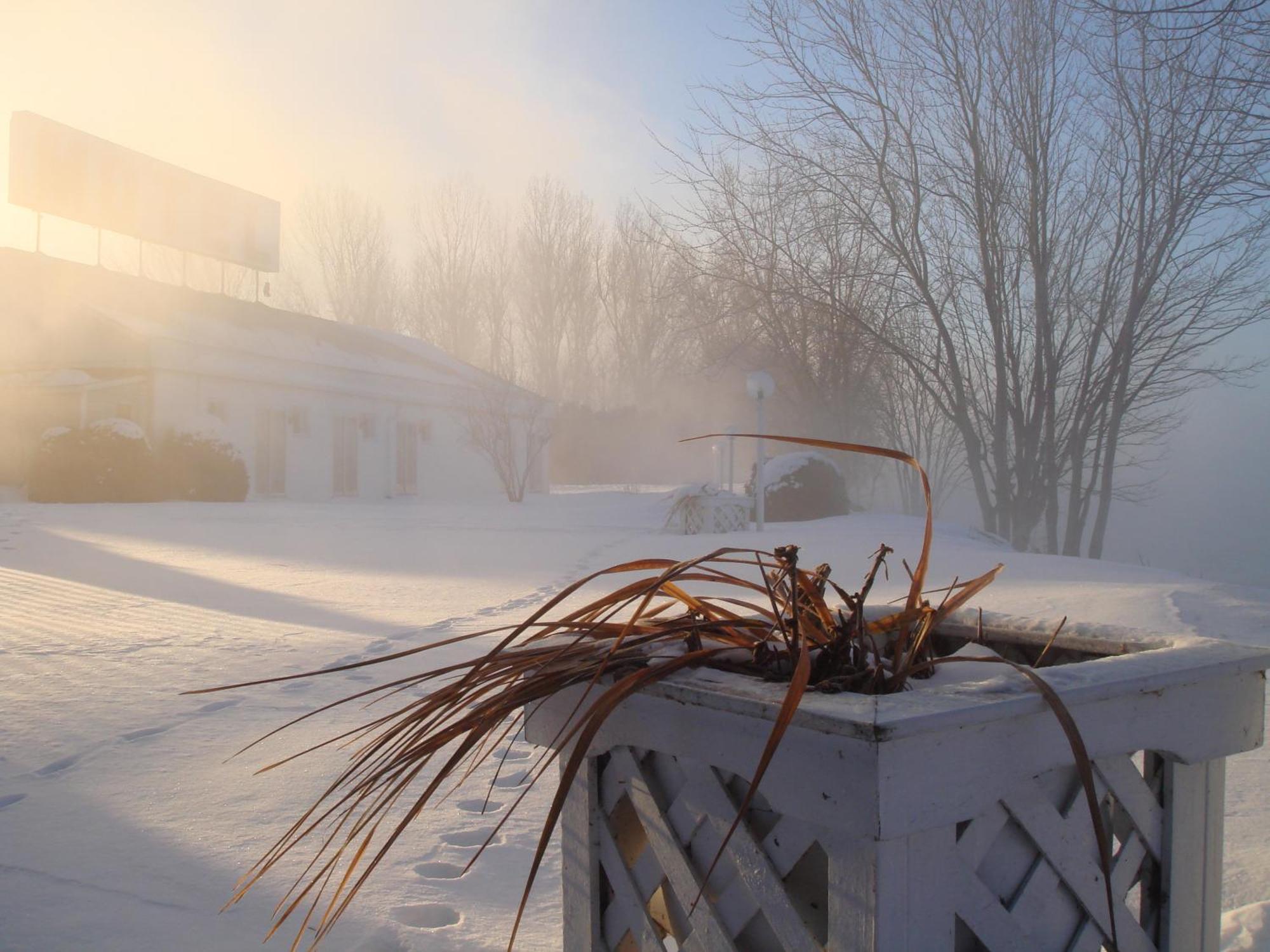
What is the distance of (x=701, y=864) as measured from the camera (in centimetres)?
88

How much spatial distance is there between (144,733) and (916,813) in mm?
2780

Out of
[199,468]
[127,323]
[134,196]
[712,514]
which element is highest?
[134,196]

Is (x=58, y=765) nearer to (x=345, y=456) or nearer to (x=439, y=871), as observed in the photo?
(x=439, y=871)

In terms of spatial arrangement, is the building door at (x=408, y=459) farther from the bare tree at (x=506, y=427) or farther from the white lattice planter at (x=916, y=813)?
the white lattice planter at (x=916, y=813)

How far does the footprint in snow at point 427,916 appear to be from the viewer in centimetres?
166

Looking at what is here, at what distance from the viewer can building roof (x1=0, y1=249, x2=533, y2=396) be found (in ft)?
49.4

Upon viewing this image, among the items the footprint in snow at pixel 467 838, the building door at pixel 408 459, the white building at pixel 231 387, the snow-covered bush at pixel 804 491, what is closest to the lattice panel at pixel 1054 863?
the footprint in snow at pixel 467 838

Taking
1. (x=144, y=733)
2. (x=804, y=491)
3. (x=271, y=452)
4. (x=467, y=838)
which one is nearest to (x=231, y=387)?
(x=271, y=452)

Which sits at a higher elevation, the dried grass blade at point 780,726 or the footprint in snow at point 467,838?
the dried grass blade at point 780,726

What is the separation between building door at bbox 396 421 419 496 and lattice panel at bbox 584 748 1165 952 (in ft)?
63.1

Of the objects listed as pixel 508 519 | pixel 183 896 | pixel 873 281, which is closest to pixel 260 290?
pixel 508 519

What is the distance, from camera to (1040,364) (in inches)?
396

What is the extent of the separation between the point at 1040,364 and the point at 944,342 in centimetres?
110

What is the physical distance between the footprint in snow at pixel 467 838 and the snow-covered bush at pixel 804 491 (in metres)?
11.6
